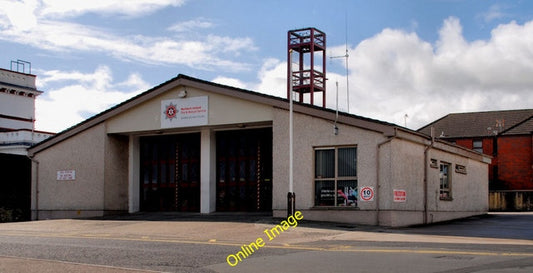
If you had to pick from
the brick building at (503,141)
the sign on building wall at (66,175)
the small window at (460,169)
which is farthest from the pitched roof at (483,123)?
the sign on building wall at (66,175)

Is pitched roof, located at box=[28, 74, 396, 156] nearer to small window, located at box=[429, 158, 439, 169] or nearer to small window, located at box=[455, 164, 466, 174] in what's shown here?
small window, located at box=[429, 158, 439, 169]

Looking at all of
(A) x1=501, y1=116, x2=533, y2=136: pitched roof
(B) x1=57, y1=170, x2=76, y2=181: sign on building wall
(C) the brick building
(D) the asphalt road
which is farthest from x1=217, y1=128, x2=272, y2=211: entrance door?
(A) x1=501, y1=116, x2=533, y2=136: pitched roof

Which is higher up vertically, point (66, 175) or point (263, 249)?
point (66, 175)

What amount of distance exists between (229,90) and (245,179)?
442cm

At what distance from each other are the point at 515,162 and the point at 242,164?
3422 cm

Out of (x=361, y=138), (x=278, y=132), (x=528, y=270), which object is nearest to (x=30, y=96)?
(x=278, y=132)

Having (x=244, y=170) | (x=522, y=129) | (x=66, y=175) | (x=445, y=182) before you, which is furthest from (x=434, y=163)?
(x=522, y=129)

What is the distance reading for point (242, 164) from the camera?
1107 inches

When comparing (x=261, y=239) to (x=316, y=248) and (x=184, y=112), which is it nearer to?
(x=316, y=248)

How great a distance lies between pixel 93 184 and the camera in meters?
29.6

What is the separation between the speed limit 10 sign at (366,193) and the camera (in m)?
22.1

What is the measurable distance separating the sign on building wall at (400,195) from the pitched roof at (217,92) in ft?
7.01

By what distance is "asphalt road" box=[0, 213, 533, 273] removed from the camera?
11.9m

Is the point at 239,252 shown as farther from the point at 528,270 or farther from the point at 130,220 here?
the point at 130,220
